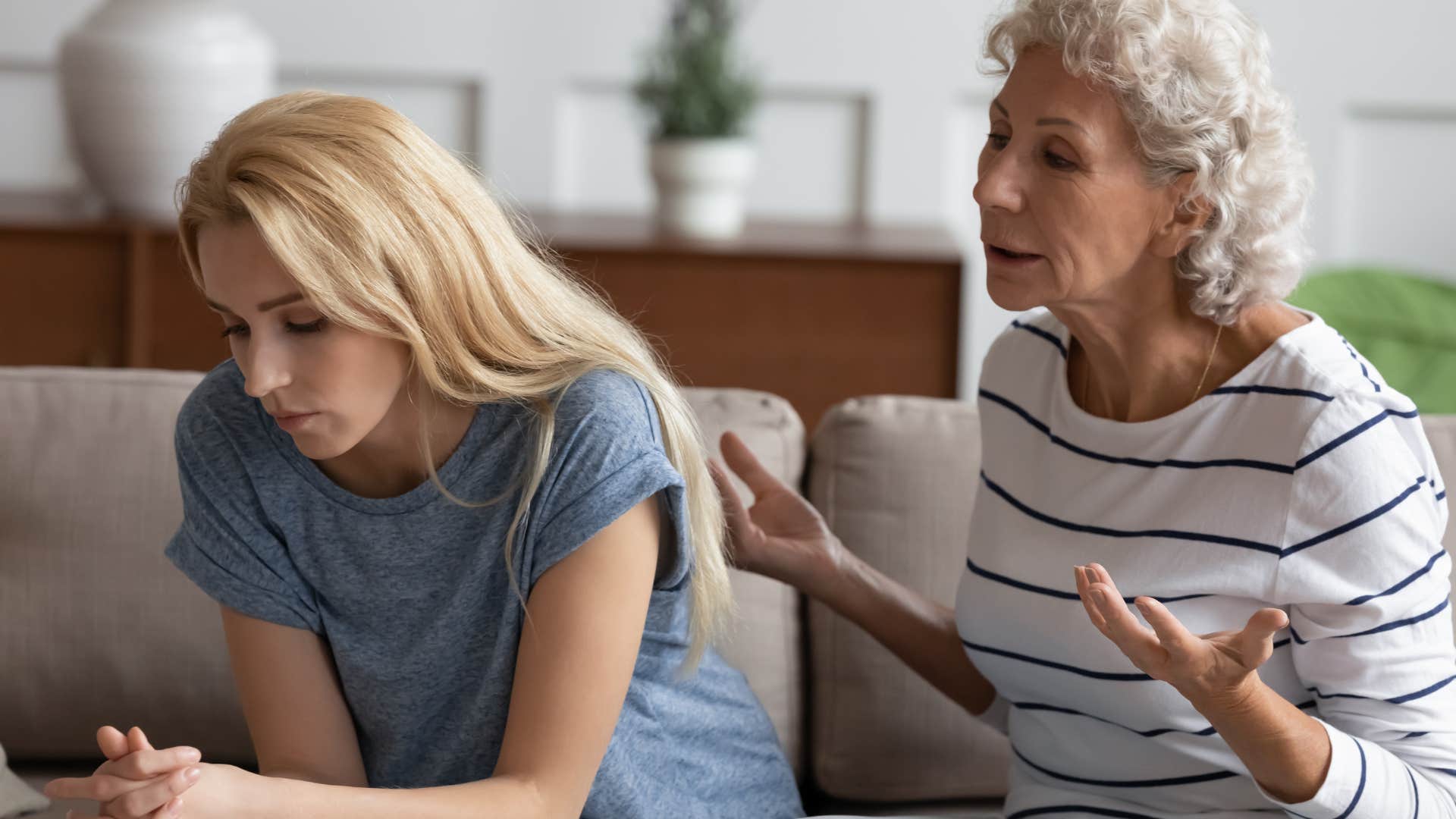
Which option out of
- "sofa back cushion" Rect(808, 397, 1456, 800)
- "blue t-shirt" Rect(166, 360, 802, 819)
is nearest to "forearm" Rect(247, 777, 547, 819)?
"blue t-shirt" Rect(166, 360, 802, 819)

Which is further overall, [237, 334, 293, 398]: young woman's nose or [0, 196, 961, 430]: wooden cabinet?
[0, 196, 961, 430]: wooden cabinet

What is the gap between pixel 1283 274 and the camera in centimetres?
130

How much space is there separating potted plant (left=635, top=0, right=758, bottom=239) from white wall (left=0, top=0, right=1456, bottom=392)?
322mm

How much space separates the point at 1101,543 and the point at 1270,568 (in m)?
0.15

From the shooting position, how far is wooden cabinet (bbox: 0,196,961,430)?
A: 262cm

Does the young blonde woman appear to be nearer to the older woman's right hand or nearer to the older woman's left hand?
the older woman's right hand

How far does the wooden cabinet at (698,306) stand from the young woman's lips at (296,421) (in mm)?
1456

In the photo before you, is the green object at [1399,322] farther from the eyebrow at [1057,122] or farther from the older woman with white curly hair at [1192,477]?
the eyebrow at [1057,122]

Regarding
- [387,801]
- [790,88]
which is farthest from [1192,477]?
[790,88]

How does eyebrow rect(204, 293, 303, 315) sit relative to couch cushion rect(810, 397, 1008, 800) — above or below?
above

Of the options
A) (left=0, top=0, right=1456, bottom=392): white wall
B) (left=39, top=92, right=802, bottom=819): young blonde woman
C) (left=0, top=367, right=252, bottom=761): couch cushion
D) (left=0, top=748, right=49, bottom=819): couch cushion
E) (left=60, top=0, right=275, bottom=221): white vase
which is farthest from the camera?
(left=0, top=0, right=1456, bottom=392): white wall

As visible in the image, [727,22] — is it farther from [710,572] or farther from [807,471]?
[710,572]

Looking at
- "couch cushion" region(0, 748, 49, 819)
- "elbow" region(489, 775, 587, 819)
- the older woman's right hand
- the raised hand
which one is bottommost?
"couch cushion" region(0, 748, 49, 819)

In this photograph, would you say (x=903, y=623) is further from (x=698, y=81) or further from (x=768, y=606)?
(x=698, y=81)
